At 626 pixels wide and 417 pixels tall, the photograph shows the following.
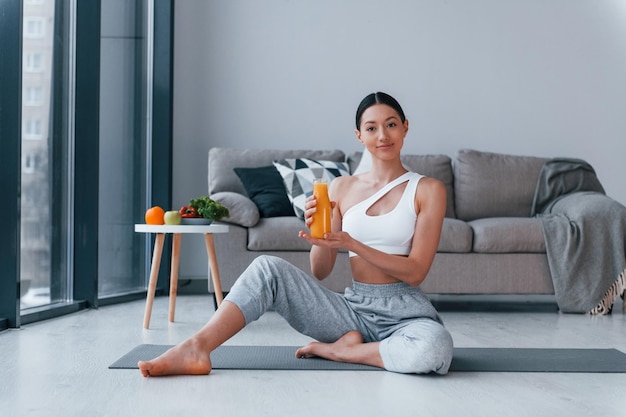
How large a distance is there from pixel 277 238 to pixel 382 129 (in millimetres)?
1839

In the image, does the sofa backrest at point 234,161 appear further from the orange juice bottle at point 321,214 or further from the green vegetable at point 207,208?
the orange juice bottle at point 321,214

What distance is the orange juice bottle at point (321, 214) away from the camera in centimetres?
218

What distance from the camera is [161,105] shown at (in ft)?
16.5

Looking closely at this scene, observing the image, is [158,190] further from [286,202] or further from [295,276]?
[295,276]

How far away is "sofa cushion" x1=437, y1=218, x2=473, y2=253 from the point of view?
13.6 feet

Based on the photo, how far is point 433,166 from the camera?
16.2 feet

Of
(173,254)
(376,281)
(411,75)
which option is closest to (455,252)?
(173,254)

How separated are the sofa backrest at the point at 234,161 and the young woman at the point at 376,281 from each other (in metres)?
2.34

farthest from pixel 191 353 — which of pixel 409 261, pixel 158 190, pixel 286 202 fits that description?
pixel 158 190

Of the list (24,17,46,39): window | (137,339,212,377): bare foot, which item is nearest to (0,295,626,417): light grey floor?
(137,339,212,377): bare foot

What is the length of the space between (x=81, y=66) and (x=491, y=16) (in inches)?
108

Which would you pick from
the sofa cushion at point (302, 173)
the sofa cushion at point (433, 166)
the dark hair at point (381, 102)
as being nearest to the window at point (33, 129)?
the sofa cushion at point (302, 173)

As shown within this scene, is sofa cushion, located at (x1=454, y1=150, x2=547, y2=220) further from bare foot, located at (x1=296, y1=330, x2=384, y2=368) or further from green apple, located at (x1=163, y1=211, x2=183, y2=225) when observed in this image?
bare foot, located at (x1=296, y1=330, x2=384, y2=368)

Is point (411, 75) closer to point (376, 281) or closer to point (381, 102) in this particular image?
point (381, 102)
